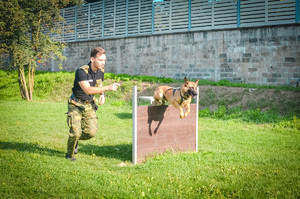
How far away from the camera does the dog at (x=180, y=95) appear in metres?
5.70

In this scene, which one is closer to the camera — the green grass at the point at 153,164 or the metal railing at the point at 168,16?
the green grass at the point at 153,164

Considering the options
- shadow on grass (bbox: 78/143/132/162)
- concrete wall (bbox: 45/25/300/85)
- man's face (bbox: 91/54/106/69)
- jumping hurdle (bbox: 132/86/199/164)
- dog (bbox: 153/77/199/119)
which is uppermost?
concrete wall (bbox: 45/25/300/85)

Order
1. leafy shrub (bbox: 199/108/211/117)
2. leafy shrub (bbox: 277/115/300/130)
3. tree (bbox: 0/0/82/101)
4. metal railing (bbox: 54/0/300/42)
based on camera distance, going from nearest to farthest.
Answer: leafy shrub (bbox: 277/115/300/130) < leafy shrub (bbox: 199/108/211/117) < metal railing (bbox: 54/0/300/42) < tree (bbox: 0/0/82/101)

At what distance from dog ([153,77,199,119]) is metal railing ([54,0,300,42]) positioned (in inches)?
430

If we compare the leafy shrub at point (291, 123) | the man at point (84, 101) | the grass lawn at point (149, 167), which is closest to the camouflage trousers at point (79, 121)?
the man at point (84, 101)

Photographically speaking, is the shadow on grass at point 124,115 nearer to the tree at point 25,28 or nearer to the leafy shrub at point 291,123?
the leafy shrub at point 291,123

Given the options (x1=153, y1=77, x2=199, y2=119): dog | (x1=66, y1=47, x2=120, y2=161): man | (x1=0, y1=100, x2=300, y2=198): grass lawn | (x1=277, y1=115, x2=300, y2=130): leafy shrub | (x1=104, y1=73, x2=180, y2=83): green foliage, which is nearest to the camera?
(x1=0, y1=100, x2=300, y2=198): grass lawn

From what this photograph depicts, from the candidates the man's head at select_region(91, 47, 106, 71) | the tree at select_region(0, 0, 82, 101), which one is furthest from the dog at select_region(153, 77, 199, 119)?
the tree at select_region(0, 0, 82, 101)

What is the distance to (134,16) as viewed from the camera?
2095 centimetres

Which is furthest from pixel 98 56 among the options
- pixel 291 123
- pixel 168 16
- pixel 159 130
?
pixel 168 16

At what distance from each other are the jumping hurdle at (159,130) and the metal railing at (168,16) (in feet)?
35.0

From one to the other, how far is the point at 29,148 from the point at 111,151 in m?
1.99

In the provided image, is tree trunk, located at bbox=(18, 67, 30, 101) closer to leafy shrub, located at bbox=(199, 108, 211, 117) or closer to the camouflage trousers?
leafy shrub, located at bbox=(199, 108, 211, 117)

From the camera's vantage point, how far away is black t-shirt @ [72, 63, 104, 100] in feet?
19.0
